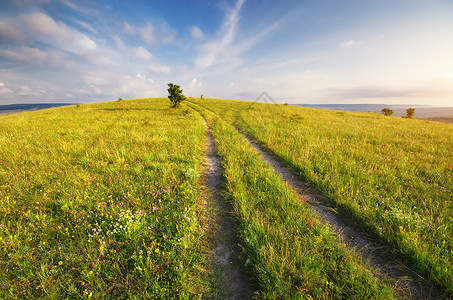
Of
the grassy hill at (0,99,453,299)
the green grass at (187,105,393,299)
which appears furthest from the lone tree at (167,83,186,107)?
the green grass at (187,105,393,299)

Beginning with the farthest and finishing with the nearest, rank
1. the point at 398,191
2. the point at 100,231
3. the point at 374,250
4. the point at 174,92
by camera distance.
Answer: the point at 174,92 < the point at 398,191 < the point at 100,231 < the point at 374,250

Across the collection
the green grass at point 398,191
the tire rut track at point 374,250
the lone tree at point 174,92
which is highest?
the lone tree at point 174,92

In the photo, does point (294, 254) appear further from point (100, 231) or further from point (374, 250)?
point (100, 231)

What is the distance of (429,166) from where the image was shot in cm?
704

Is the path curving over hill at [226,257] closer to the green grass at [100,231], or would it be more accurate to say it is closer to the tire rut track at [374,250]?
the green grass at [100,231]

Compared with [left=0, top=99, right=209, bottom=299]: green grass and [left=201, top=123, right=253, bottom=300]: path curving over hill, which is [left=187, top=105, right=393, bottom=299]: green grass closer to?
[left=201, top=123, right=253, bottom=300]: path curving over hill

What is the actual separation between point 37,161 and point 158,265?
8.29 metres

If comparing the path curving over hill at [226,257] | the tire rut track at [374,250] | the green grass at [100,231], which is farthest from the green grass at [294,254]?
the green grass at [100,231]

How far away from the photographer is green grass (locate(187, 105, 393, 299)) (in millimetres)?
2664

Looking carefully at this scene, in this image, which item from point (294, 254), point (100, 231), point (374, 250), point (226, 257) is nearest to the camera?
point (294, 254)

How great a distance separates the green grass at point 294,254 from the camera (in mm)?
2664

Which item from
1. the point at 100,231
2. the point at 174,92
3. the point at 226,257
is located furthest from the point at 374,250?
the point at 174,92

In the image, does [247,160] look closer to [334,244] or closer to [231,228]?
[231,228]

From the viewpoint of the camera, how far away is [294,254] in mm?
3131
